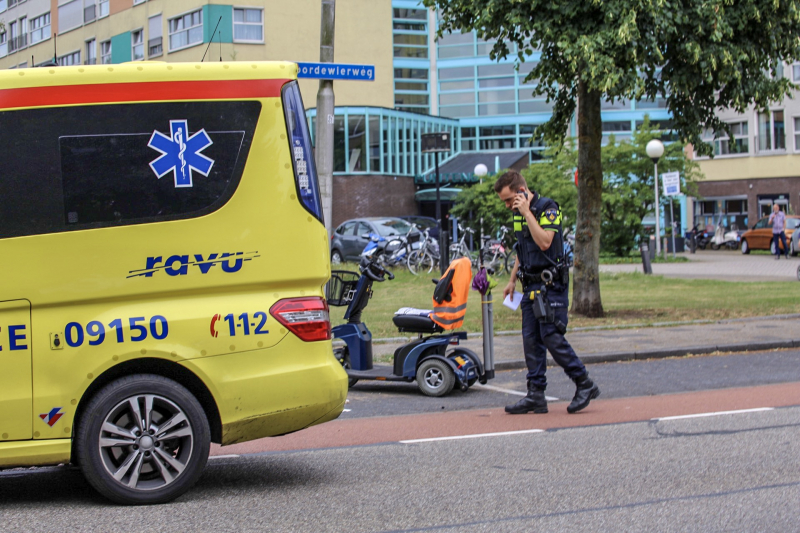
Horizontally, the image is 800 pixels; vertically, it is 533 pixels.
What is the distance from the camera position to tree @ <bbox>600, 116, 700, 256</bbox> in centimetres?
2958

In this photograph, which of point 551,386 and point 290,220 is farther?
point 551,386

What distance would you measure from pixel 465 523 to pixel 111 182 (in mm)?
2524

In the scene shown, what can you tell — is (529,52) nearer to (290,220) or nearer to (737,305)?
(737,305)

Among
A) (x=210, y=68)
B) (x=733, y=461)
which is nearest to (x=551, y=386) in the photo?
(x=733, y=461)

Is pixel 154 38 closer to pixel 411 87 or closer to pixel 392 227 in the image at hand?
pixel 411 87

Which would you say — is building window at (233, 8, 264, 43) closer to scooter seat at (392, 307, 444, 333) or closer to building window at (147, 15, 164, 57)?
building window at (147, 15, 164, 57)

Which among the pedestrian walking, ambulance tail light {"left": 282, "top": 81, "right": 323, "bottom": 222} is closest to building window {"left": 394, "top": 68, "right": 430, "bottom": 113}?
the pedestrian walking

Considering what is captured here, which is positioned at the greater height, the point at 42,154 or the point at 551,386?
the point at 42,154

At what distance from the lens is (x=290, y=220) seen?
201 inches

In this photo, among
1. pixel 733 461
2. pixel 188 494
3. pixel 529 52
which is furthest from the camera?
pixel 529 52

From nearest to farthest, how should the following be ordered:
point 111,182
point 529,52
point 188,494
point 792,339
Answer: point 111,182 → point 188,494 → point 792,339 → point 529,52

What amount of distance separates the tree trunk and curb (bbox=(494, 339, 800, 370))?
2.97 meters

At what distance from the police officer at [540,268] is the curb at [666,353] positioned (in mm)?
2986

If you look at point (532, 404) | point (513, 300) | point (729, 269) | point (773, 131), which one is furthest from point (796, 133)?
point (532, 404)
